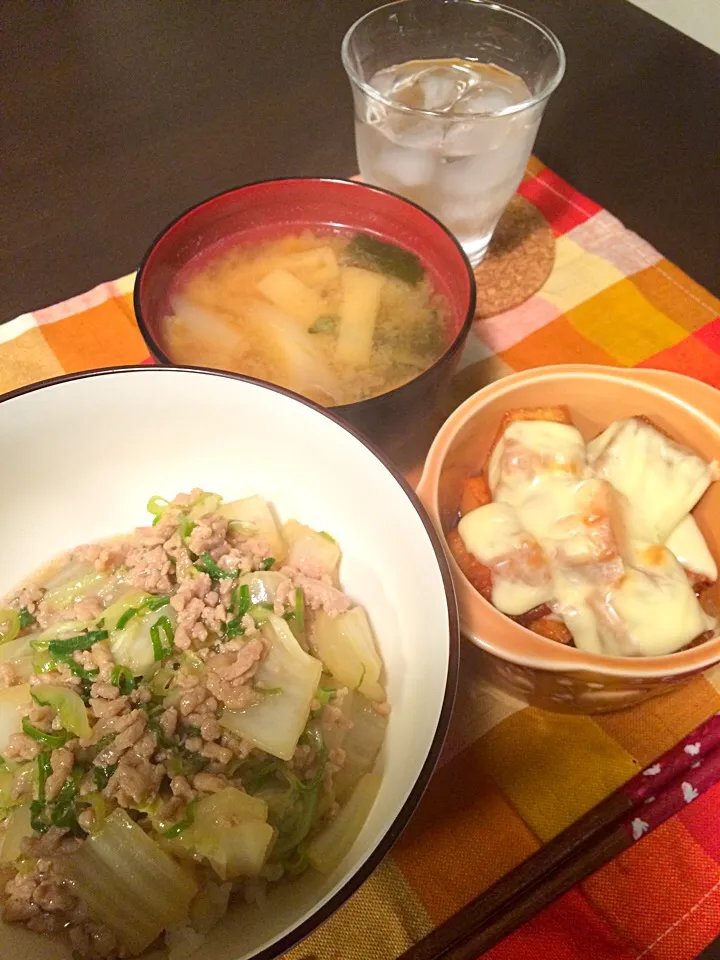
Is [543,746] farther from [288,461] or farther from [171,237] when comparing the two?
[171,237]

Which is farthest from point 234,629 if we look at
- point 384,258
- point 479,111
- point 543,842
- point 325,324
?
point 479,111

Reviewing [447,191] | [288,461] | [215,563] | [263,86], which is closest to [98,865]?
[215,563]

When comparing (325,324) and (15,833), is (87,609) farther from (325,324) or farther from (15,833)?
(325,324)

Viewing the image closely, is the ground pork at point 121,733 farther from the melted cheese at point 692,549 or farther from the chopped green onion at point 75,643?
the melted cheese at point 692,549

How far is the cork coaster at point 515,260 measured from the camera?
4.28 ft

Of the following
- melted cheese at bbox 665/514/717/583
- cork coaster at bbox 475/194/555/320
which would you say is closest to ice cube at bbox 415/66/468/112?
cork coaster at bbox 475/194/555/320

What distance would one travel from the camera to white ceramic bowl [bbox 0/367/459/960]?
66 cm

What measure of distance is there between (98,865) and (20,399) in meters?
0.49

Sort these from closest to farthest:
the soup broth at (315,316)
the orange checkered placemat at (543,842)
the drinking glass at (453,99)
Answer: the orange checkered placemat at (543,842)
the soup broth at (315,316)
the drinking glass at (453,99)

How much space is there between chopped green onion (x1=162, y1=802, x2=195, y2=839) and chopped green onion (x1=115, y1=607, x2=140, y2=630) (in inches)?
8.3

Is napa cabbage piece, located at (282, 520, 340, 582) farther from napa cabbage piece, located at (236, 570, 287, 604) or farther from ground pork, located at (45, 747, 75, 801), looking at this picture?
ground pork, located at (45, 747, 75, 801)

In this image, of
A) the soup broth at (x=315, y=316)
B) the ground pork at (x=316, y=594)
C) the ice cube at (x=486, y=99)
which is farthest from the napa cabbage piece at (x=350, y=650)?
the ice cube at (x=486, y=99)

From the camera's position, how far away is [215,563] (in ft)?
2.85

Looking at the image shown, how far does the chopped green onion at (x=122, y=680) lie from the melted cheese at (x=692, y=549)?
621 mm
